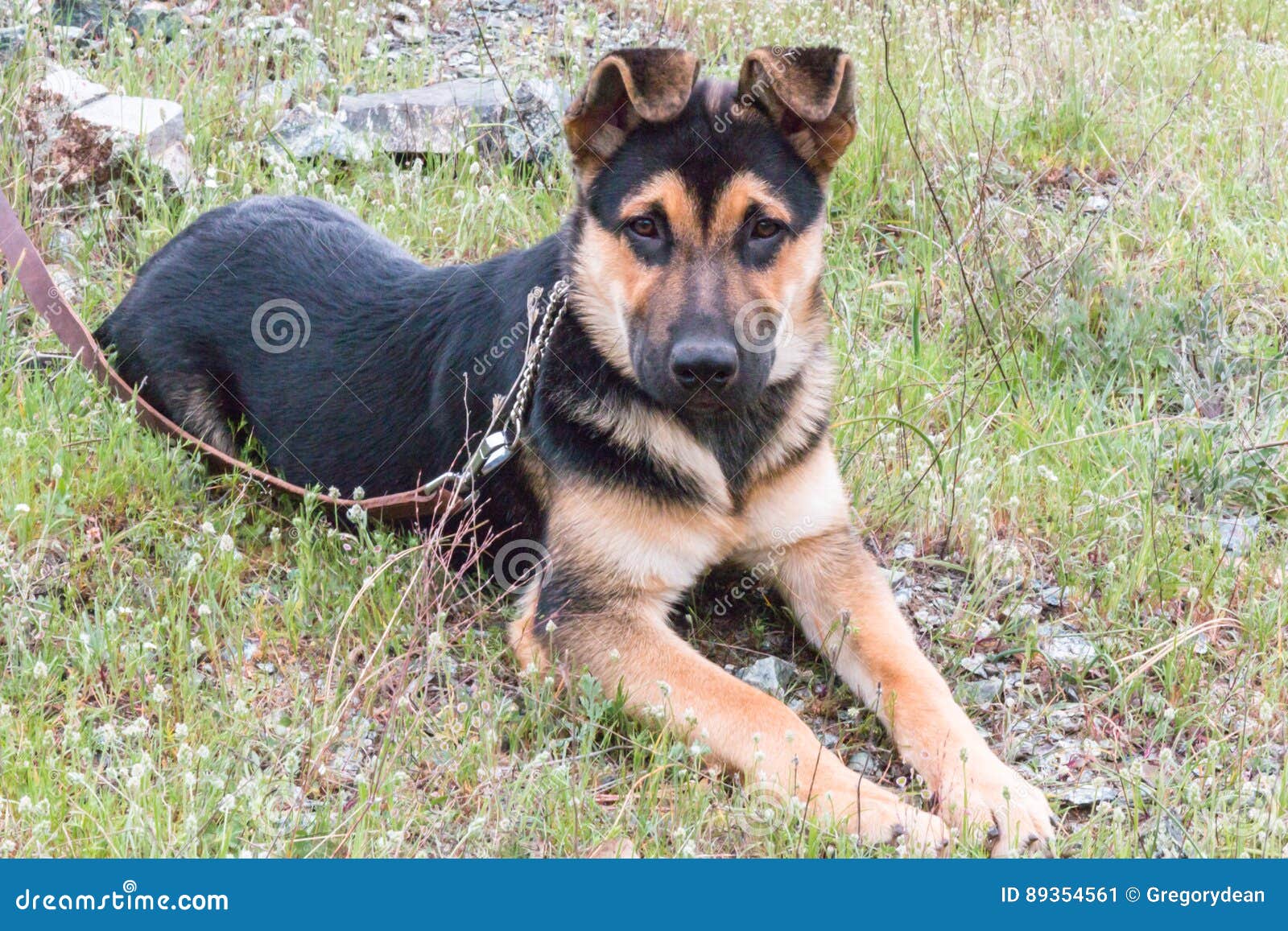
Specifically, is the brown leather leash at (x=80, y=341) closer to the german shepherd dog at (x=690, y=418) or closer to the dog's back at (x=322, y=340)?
the dog's back at (x=322, y=340)

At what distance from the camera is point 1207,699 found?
3.78 m

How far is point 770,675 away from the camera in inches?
157

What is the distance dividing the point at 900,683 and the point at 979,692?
1.24 feet

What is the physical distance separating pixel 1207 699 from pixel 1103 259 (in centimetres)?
274

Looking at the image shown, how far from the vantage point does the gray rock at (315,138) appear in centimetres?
660

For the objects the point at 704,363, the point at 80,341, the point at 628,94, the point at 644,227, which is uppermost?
the point at 628,94

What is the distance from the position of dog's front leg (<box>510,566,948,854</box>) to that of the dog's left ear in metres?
1.44

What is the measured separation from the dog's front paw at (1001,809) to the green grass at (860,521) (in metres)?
0.09

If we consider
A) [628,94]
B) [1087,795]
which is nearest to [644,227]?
[628,94]

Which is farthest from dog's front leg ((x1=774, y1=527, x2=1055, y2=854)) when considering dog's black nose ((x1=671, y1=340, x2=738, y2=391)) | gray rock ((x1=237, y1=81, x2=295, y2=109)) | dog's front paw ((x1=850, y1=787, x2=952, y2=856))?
gray rock ((x1=237, y1=81, x2=295, y2=109))

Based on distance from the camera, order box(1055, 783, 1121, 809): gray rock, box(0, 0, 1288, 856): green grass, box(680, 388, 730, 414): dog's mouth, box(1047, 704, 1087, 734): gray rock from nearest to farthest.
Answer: box(0, 0, 1288, 856): green grass → box(1055, 783, 1121, 809): gray rock → box(680, 388, 730, 414): dog's mouth → box(1047, 704, 1087, 734): gray rock

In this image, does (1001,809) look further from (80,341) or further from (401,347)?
(80,341)

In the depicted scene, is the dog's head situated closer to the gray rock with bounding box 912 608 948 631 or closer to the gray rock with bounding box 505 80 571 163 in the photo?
the gray rock with bounding box 912 608 948 631

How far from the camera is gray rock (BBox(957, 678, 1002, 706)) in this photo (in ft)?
12.9
